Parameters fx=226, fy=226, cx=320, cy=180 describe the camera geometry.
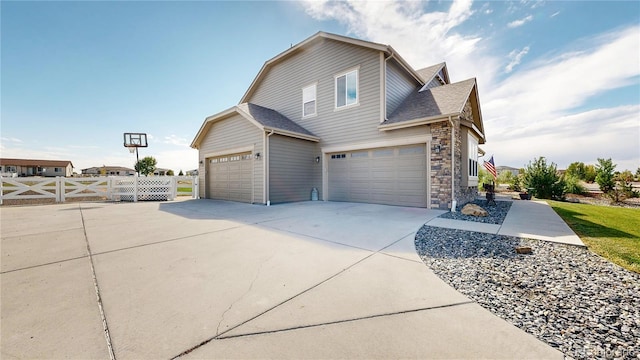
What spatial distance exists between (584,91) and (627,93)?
1.24 m

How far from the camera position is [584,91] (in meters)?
10.2

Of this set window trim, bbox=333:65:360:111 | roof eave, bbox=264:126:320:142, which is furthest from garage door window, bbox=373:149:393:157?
roof eave, bbox=264:126:320:142

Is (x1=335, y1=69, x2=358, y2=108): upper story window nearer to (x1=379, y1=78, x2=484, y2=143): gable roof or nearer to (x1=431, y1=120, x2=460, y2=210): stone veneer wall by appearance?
(x1=379, y1=78, x2=484, y2=143): gable roof

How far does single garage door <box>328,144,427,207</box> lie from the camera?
8375 mm

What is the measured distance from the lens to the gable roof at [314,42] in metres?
8.77

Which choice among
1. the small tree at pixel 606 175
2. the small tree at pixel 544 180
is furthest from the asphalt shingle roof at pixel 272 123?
the small tree at pixel 606 175

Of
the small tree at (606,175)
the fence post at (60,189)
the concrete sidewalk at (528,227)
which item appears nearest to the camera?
the concrete sidewalk at (528,227)

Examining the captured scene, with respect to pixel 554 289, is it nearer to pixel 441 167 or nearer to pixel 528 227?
pixel 528 227

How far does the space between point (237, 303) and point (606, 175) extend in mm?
21863

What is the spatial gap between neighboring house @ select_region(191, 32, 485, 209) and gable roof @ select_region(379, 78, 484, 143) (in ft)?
0.13

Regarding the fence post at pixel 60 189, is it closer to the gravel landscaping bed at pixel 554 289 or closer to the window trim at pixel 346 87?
the window trim at pixel 346 87

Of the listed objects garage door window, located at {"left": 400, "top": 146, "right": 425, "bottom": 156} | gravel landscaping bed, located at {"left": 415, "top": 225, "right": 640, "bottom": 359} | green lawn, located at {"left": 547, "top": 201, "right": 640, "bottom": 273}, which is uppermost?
garage door window, located at {"left": 400, "top": 146, "right": 425, "bottom": 156}

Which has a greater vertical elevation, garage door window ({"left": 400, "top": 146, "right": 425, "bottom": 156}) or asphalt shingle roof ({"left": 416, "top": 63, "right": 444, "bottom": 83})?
asphalt shingle roof ({"left": 416, "top": 63, "right": 444, "bottom": 83})

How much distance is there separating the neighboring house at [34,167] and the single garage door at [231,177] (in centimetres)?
5418
